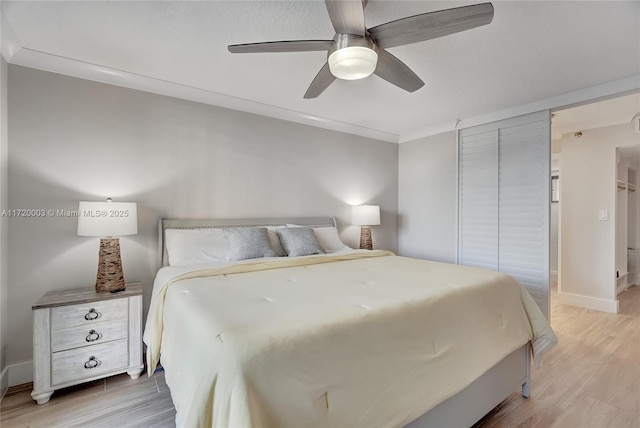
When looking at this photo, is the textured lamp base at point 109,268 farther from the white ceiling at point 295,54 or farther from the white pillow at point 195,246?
the white ceiling at point 295,54

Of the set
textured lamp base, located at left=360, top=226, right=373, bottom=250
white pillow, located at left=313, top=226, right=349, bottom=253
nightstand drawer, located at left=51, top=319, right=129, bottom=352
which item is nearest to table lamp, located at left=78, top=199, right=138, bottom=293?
nightstand drawer, located at left=51, top=319, right=129, bottom=352

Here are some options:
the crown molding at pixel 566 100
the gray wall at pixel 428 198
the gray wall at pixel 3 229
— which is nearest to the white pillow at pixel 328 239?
the gray wall at pixel 428 198

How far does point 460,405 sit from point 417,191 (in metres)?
3.21

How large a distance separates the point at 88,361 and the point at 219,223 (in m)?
1.43

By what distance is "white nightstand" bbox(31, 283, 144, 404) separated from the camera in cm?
188

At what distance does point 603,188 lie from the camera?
374 cm

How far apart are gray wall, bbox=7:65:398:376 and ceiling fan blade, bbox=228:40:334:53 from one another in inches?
56.9

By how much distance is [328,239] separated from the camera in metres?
3.29

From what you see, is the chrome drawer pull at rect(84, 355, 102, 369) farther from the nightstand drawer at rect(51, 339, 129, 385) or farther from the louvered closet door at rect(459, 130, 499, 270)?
the louvered closet door at rect(459, 130, 499, 270)

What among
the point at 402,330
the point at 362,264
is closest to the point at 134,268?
the point at 362,264

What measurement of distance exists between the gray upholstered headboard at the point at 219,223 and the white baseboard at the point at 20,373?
3.56 feet

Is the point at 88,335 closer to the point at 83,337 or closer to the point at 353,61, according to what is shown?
the point at 83,337

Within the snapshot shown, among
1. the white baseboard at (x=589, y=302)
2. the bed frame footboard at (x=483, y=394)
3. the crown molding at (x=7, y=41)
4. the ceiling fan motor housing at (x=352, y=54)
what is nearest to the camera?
the bed frame footboard at (x=483, y=394)

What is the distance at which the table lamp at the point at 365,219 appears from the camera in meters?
3.80
